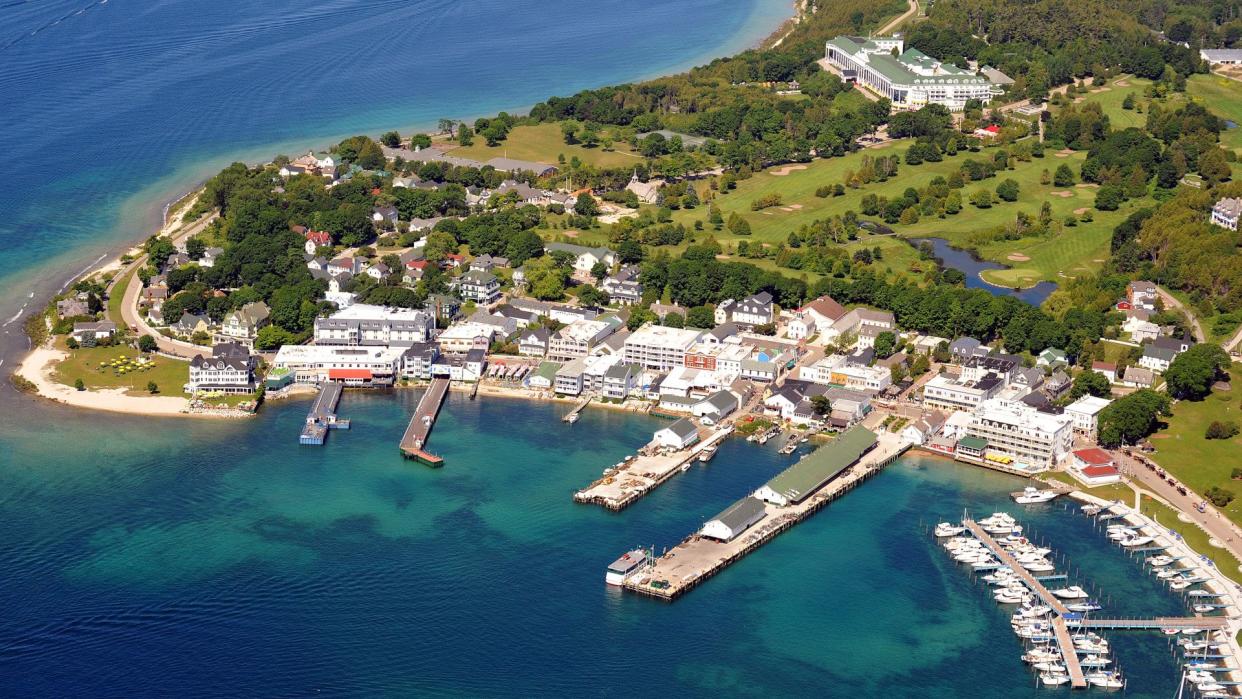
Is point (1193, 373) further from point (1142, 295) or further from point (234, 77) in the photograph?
point (234, 77)

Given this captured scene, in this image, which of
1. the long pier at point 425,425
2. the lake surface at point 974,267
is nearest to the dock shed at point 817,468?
the long pier at point 425,425

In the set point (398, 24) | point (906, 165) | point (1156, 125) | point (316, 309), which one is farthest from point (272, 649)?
point (398, 24)

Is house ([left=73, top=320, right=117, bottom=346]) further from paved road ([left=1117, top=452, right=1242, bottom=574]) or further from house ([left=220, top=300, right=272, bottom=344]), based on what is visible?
paved road ([left=1117, top=452, right=1242, bottom=574])

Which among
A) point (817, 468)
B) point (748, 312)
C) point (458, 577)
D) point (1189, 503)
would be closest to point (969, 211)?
point (748, 312)

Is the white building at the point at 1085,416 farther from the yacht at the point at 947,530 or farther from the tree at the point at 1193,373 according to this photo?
the yacht at the point at 947,530

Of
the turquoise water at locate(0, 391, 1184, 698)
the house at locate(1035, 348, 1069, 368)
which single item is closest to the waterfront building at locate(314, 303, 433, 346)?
the turquoise water at locate(0, 391, 1184, 698)
